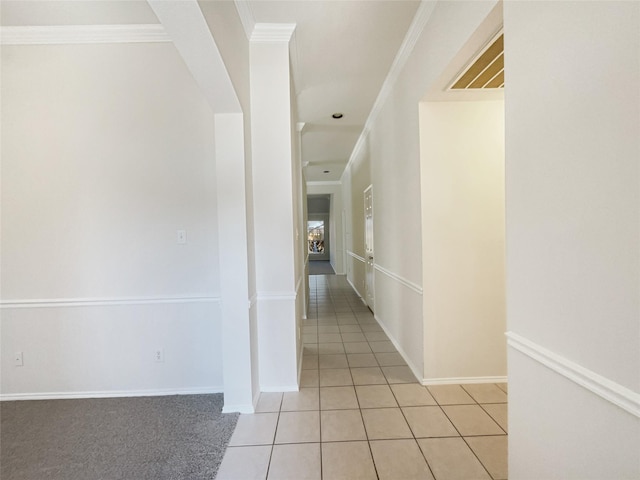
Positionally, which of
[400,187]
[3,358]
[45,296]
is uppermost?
[400,187]

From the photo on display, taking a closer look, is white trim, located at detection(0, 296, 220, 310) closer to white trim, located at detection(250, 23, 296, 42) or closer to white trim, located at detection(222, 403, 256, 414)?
white trim, located at detection(222, 403, 256, 414)

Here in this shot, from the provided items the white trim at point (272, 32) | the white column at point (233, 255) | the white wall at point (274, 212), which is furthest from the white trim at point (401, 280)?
the white trim at point (272, 32)

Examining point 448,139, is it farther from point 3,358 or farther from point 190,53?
point 3,358

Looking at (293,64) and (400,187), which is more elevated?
(293,64)

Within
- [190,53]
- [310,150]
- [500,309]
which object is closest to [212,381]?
[190,53]

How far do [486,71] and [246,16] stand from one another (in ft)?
5.73

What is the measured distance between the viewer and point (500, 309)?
228cm

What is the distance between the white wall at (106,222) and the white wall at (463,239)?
1813mm

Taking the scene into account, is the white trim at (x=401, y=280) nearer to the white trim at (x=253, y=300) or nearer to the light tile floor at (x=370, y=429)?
the light tile floor at (x=370, y=429)

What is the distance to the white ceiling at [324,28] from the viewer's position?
1.91 metres

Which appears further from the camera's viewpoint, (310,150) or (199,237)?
(310,150)

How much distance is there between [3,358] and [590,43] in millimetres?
3996

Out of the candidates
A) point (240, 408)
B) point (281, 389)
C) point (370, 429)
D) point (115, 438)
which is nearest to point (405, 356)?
point (370, 429)

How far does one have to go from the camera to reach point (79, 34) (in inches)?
83.0
